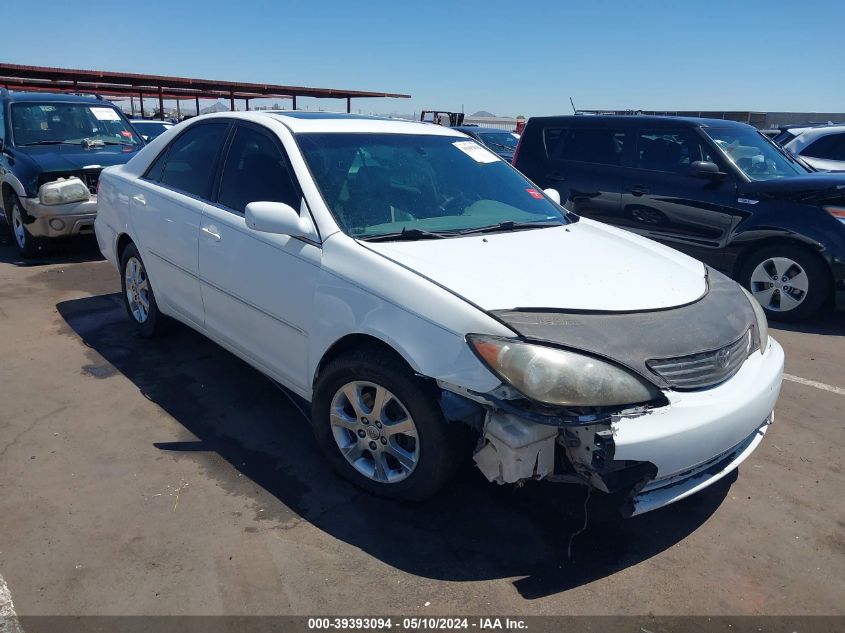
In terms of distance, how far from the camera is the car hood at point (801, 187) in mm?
5849

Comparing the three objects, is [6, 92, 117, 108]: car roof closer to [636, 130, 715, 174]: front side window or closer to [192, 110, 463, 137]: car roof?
[192, 110, 463, 137]: car roof

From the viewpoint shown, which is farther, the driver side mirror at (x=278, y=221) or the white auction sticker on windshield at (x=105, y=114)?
the white auction sticker on windshield at (x=105, y=114)

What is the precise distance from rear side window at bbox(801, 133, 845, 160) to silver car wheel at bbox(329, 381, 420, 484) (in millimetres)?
10001

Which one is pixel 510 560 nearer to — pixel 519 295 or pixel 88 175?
pixel 519 295

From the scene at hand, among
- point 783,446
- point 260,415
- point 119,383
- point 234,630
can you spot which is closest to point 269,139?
point 260,415

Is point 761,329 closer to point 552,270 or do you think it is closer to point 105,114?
point 552,270

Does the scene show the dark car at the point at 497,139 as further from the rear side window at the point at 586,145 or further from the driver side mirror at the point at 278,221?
the driver side mirror at the point at 278,221

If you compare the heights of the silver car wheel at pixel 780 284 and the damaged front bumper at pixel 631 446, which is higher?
the damaged front bumper at pixel 631 446

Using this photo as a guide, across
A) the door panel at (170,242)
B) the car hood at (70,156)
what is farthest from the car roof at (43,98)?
the door panel at (170,242)

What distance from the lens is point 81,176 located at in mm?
7465

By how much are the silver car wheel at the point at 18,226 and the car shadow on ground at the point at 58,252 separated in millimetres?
205

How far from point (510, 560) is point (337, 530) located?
0.74 metres

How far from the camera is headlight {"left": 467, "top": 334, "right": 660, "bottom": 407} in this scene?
7.79 feet

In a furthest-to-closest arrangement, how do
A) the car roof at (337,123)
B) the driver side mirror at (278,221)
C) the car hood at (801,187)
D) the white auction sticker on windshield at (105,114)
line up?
the white auction sticker on windshield at (105,114), the car hood at (801,187), the car roof at (337,123), the driver side mirror at (278,221)
